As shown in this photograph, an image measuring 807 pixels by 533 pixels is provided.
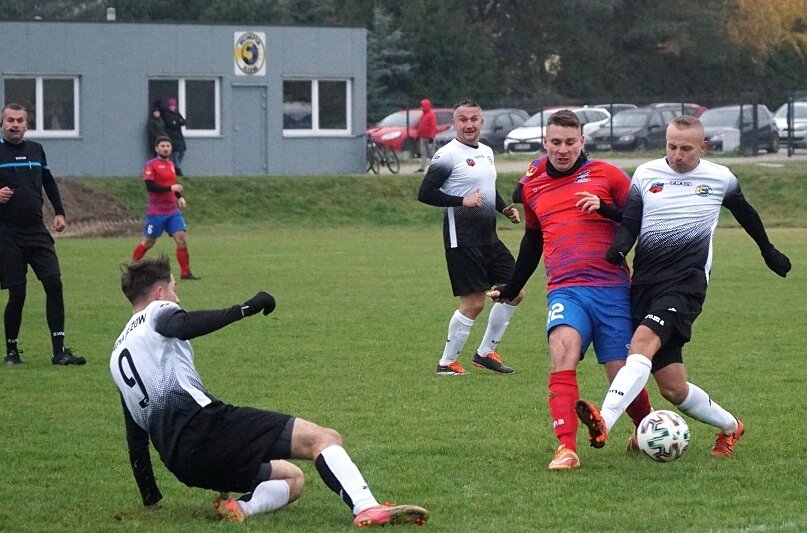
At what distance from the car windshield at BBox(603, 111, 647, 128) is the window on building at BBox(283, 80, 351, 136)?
954 cm

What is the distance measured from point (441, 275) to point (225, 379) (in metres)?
9.80

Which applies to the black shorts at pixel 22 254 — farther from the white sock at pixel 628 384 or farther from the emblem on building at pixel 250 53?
the emblem on building at pixel 250 53

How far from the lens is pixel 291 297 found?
17625 millimetres

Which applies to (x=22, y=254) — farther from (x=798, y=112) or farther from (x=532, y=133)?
(x=798, y=112)

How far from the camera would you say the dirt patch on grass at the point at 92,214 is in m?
30.8

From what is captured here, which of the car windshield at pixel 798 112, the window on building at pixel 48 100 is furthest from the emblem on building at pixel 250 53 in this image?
the car windshield at pixel 798 112

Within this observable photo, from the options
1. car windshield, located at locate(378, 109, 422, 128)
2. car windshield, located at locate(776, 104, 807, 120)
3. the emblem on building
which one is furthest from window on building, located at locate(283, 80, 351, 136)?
car windshield, located at locate(776, 104, 807, 120)

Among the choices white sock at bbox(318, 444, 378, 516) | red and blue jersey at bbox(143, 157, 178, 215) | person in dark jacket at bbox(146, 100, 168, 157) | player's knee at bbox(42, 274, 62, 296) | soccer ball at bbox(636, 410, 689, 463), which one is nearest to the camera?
white sock at bbox(318, 444, 378, 516)

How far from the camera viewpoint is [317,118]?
41.3 m

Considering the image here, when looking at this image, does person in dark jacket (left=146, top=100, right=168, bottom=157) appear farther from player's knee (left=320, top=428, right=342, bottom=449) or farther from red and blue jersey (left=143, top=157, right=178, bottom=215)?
player's knee (left=320, top=428, right=342, bottom=449)

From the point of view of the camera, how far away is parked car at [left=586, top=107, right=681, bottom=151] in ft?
147

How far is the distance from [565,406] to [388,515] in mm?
1730

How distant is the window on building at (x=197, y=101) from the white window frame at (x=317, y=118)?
84.7 inches

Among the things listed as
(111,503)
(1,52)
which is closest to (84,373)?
(111,503)
